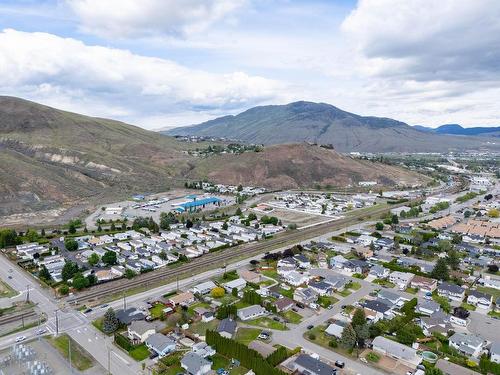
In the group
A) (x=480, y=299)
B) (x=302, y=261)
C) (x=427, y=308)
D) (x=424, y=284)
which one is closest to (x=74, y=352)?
(x=302, y=261)

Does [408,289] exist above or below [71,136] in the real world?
below

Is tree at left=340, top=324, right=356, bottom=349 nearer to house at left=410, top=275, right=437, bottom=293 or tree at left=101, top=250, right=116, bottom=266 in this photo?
house at left=410, top=275, right=437, bottom=293

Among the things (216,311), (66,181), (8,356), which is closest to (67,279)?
(8,356)

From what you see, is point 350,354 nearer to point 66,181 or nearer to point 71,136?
point 66,181

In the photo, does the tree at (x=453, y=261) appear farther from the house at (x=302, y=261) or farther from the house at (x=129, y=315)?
the house at (x=129, y=315)

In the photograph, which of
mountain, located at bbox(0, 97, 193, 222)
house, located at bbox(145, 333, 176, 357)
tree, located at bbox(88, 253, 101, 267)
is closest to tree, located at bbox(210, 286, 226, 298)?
house, located at bbox(145, 333, 176, 357)

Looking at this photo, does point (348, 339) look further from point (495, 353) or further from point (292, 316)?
point (495, 353)
